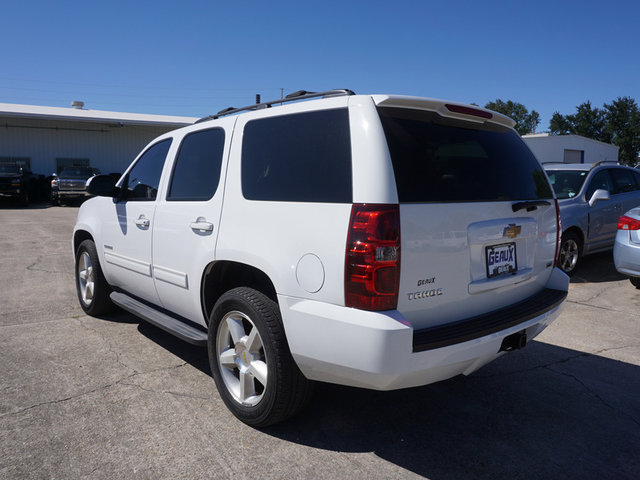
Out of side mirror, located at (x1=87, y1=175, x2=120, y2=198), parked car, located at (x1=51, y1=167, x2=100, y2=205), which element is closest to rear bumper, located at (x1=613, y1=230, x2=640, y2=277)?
side mirror, located at (x1=87, y1=175, x2=120, y2=198)

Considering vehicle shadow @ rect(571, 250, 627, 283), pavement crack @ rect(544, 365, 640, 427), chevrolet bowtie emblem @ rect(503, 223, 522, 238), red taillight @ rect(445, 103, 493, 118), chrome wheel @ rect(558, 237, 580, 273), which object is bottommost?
pavement crack @ rect(544, 365, 640, 427)

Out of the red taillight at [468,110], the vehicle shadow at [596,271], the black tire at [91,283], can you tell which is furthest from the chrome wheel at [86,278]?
the vehicle shadow at [596,271]

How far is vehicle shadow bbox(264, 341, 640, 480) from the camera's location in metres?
2.68

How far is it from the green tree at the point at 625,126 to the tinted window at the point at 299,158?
261 feet

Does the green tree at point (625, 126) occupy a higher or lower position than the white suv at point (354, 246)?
higher

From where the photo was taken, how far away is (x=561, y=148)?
3481 cm

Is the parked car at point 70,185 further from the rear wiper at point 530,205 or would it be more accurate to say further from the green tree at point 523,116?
the green tree at point 523,116

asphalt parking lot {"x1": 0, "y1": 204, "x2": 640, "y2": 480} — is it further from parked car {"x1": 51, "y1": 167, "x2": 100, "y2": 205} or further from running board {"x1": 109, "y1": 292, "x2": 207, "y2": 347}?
parked car {"x1": 51, "y1": 167, "x2": 100, "y2": 205}

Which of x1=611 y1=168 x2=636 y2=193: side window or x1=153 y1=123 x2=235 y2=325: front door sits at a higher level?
x1=611 y1=168 x2=636 y2=193: side window

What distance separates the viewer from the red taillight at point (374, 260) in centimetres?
232

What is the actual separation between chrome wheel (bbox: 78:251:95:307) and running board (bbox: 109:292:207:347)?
0.75 meters

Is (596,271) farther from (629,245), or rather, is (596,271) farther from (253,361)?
(253,361)

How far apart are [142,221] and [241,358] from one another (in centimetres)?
163

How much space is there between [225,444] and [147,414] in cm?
65
